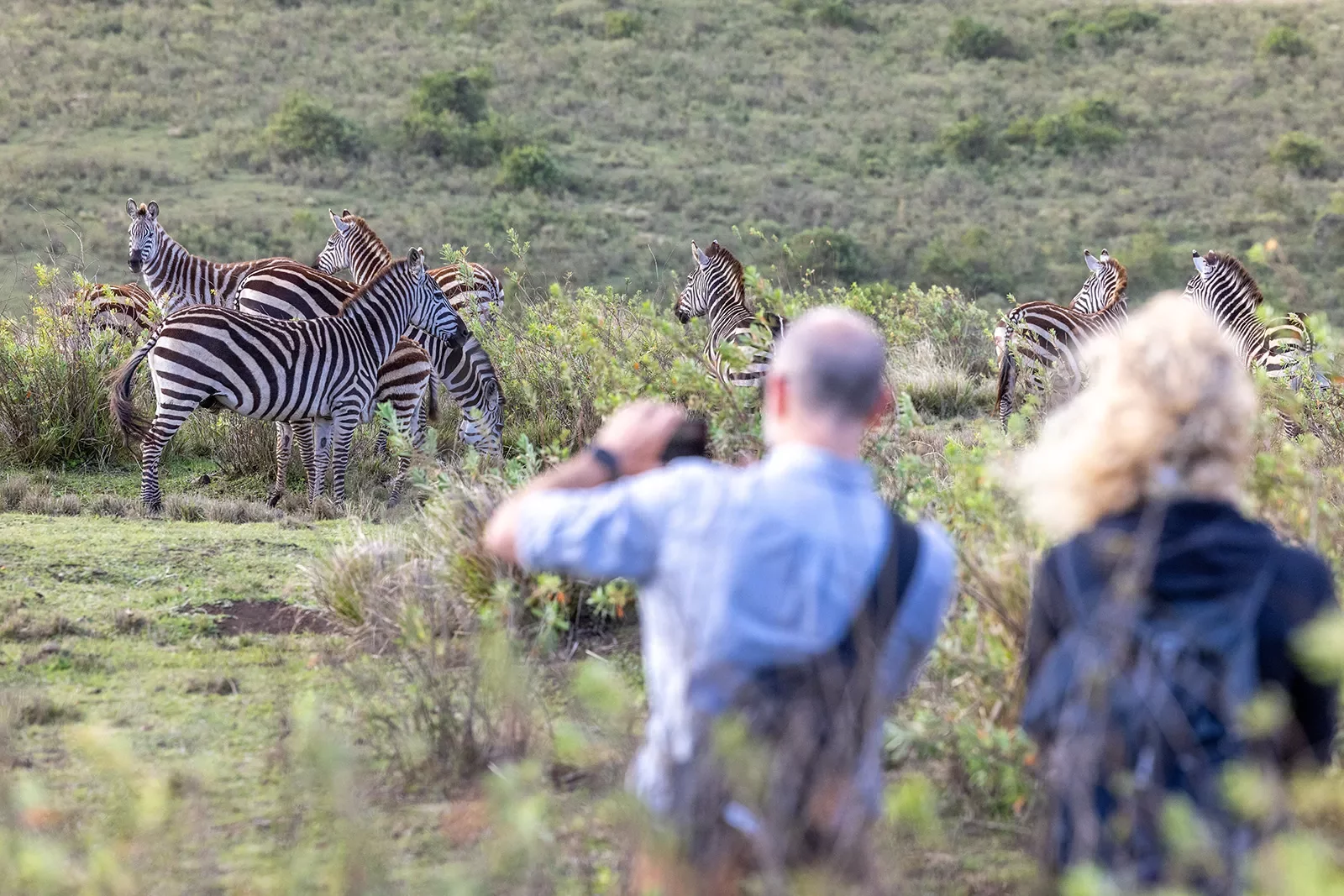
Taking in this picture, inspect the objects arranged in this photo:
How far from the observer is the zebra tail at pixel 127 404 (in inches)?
394

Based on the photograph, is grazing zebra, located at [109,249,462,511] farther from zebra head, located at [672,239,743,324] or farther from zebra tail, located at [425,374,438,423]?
zebra head, located at [672,239,743,324]

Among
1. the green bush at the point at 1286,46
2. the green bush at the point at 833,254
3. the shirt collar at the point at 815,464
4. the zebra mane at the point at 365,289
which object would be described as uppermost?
the green bush at the point at 1286,46

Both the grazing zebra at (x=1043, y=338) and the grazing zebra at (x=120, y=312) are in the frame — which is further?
the grazing zebra at (x=120, y=312)

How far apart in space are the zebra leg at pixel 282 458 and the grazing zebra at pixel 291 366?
0.18 m

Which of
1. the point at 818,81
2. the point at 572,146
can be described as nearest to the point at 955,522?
the point at 572,146

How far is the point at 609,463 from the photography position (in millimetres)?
2850

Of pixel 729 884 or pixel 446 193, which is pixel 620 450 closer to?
pixel 729 884

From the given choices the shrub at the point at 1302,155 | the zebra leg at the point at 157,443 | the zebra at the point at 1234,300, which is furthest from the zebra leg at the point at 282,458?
the shrub at the point at 1302,155

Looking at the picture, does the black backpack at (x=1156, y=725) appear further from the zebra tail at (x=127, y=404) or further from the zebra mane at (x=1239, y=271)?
the zebra mane at (x=1239, y=271)

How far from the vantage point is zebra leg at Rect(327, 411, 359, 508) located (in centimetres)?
1100

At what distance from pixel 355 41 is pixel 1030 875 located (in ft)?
144

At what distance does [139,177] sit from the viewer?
31812 mm

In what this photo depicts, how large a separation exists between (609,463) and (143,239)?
12.3 m

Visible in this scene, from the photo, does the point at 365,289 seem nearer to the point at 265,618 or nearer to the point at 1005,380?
the point at 265,618
